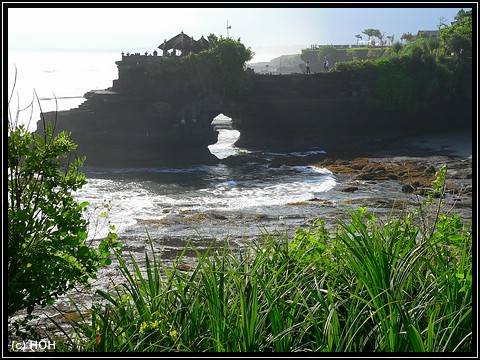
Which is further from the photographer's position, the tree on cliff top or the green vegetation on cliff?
the tree on cliff top

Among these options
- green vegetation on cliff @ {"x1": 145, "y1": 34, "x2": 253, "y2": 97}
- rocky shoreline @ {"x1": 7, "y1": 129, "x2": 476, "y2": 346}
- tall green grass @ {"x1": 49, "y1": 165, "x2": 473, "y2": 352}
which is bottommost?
rocky shoreline @ {"x1": 7, "y1": 129, "x2": 476, "y2": 346}

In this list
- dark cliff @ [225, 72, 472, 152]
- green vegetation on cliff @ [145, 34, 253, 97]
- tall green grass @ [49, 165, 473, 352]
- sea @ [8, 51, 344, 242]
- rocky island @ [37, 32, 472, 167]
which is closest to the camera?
tall green grass @ [49, 165, 473, 352]

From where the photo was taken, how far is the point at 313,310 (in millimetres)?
3367

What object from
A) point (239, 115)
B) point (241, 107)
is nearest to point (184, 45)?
point (241, 107)

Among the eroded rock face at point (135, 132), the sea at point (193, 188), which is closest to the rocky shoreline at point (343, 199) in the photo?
the sea at point (193, 188)

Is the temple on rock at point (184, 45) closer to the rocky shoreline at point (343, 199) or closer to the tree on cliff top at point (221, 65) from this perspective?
the tree on cliff top at point (221, 65)

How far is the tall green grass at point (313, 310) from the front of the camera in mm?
3195

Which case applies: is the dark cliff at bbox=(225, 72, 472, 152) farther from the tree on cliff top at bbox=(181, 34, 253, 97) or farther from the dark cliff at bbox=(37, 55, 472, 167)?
the tree on cliff top at bbox=(181, 34, 253, 97)

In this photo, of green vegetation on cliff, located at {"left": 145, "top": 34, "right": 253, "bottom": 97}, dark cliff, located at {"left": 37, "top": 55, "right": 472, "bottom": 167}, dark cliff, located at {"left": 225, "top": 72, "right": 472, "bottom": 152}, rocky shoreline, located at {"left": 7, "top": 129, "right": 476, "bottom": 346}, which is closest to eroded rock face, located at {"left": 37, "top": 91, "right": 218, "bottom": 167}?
dark cliff, located at {"left": 37, "top": 55, "right": 472, "bottom": 167}

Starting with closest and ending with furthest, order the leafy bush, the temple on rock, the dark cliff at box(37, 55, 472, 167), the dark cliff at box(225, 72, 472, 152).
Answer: the leafy bush, the dark cliff at box(37, 55, 472, 167), the temple on rock, the dark cliff at box(225, 72, 472, 152)

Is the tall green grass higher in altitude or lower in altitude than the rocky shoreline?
higher

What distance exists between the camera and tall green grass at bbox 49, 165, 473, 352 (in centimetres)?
320
